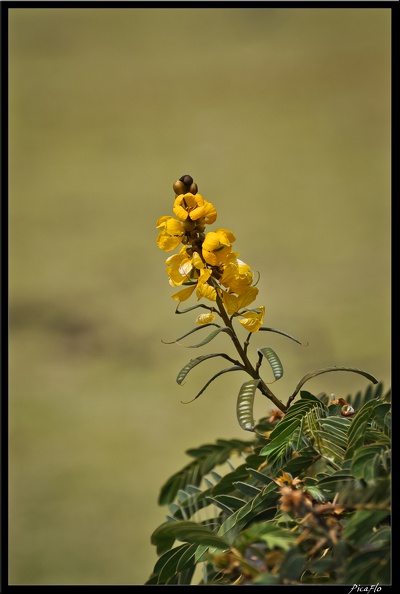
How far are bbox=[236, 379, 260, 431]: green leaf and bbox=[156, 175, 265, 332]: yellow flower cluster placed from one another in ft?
0.15

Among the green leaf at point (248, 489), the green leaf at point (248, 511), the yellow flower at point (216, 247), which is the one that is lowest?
the green leaf at point (248, 511)

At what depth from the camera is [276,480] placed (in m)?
0.41

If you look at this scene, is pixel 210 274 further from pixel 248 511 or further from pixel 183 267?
pixel 248 511

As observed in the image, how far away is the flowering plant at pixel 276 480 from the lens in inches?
12.8

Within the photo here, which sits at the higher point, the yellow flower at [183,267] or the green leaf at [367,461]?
the yellow flower at [183,267]

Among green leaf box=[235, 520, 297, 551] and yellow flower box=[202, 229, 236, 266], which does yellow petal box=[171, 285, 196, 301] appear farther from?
green leaf box=[235, 520, 297, 551]

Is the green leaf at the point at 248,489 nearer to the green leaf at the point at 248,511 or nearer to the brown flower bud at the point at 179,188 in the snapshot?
the green leaf at the point at 248,511

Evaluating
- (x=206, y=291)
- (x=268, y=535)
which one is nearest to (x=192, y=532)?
(x=268, y=535)

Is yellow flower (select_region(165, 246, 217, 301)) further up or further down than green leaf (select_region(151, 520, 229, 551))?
further up

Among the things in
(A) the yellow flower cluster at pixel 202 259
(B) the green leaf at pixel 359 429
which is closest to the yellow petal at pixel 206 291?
(A) the yellow flower cluster at pixel 202 259

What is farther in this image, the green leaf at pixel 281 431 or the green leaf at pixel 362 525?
the green leaf at pixel 281 431

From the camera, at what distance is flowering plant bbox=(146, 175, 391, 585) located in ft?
1.06

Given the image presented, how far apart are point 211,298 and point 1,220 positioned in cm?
22

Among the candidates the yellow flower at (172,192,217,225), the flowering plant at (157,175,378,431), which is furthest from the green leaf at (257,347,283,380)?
the yellow flower at (172,192,217,225)
